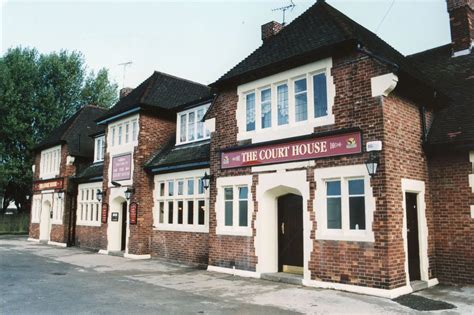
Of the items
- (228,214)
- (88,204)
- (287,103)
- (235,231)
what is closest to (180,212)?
(228,214)

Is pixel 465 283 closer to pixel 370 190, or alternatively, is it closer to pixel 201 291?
pixel 370 190

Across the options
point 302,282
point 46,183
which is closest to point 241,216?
point 302,282

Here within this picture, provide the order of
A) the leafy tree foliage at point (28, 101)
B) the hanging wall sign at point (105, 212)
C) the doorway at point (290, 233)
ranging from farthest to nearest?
the leafy tree foliage at point (28, 101)
the hanging wall sign at point (105, 212)
the doorway at point (290, 233)

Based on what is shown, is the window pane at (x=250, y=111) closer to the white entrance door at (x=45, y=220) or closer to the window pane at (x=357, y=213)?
the window pane at (x=357, y=213)

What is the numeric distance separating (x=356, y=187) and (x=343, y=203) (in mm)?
499

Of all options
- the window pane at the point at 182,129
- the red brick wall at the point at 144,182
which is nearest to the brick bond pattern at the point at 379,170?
the window pane at the point at 182,129

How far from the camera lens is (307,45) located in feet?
36.0

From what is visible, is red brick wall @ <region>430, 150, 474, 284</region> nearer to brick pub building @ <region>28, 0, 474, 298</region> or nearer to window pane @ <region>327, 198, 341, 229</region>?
brick pub building @ <region>28, 0, 474, 298</region>

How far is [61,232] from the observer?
2253 centimetres

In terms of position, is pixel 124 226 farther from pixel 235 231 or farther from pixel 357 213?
pixel 357 213

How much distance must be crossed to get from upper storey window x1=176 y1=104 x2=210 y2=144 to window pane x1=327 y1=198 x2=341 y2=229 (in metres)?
6.72

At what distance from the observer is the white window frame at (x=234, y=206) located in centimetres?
1189

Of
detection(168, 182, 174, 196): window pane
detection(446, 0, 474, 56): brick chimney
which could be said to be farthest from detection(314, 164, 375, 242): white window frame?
detection(168, 182, 174, 196): window pane

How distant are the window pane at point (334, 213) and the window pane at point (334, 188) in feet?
0.49
